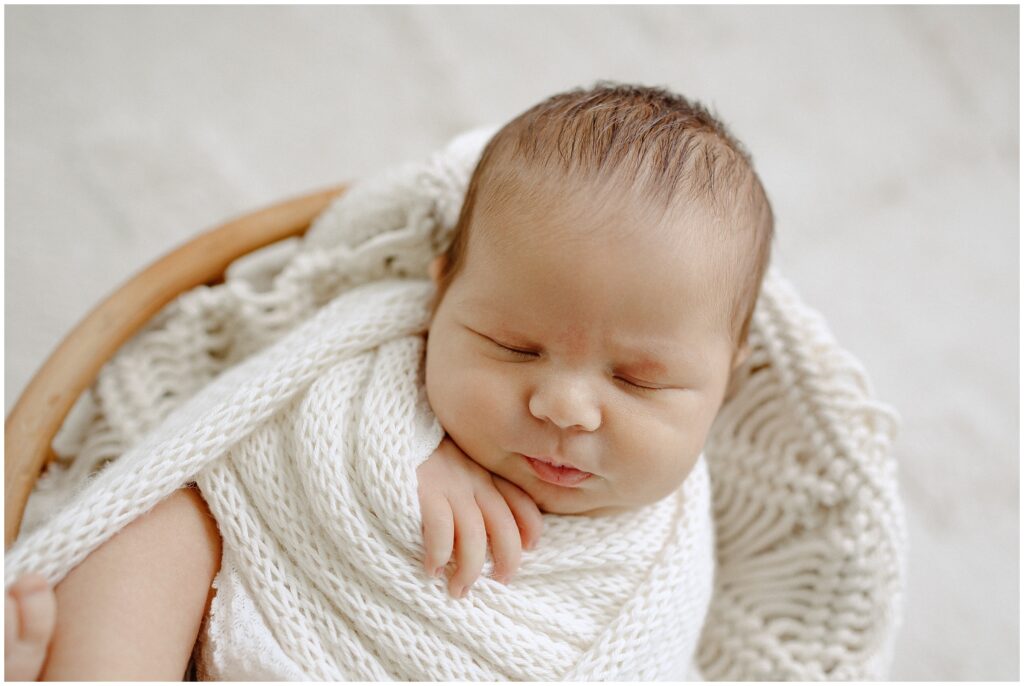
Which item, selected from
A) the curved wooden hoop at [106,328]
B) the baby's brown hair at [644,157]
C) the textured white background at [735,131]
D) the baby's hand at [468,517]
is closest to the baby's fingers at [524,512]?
the baby's hand at [468,517]

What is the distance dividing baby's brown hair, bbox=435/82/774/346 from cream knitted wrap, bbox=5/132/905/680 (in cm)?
15

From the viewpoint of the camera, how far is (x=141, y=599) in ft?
2.56

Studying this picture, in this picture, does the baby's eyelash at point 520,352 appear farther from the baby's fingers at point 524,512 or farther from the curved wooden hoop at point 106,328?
the curved wooden hoop at point 106,328

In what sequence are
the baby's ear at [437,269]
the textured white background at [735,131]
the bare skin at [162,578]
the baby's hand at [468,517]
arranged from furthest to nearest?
1. the textured white background at [735,131]
2. the baby's ear at [437,269]
3. the baby's hand at [468,517]
4. the bare skin at [162,578]

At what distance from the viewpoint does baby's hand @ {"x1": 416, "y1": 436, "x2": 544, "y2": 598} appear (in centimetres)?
83

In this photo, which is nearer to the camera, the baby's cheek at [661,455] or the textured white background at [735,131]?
the baby's cheek at [661,455]

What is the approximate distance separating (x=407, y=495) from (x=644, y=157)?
394mm

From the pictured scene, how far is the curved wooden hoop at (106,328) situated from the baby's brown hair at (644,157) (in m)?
0.32

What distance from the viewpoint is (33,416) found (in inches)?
37.3

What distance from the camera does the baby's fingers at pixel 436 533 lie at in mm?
819

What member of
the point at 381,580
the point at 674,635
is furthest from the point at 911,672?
the point at 381,580

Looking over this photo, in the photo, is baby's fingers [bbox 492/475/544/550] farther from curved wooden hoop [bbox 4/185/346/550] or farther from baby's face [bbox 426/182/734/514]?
curved wooden hoop [bbox 4/185/346/550]

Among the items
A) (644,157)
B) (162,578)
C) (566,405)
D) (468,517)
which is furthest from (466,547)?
(644,157)

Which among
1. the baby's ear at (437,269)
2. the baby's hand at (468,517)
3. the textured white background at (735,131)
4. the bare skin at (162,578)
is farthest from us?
the textured white background at (735,131)
